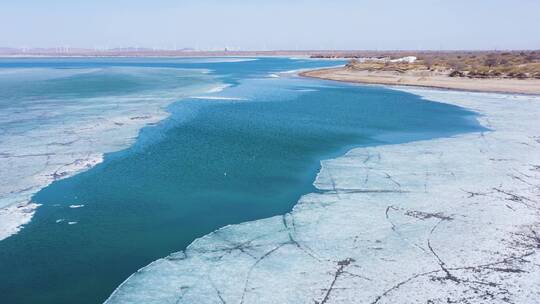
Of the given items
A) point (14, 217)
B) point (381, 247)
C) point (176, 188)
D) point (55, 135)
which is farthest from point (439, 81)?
A: point (14, 217)

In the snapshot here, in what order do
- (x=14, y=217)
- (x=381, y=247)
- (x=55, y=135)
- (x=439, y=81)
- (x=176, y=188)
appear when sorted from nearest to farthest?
(x=381, y=247) < (x=14, y=217) < (x=176, y=188) < (x=55, y=135) < (x=439, y=81)

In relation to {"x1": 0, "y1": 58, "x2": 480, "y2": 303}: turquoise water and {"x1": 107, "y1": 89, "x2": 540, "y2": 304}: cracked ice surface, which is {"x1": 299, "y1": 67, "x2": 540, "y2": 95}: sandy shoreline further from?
{"x1": 107, "y1": 89, "x2": 540, "y2": 304}: cracked ice surface

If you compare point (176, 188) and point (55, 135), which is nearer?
point (176, 188)

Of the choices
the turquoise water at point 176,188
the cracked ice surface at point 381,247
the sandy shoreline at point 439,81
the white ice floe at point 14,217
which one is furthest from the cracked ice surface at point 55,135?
the sandy shoreline at point 439,81

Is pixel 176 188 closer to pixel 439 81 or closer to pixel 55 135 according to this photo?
pixel 55 135

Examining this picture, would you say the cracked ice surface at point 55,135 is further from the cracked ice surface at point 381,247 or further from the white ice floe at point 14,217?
the cracked ice surface at point 381,247
